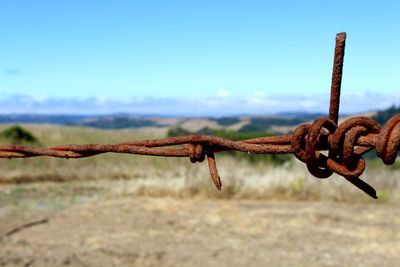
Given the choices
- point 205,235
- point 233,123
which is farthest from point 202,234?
point 233,123

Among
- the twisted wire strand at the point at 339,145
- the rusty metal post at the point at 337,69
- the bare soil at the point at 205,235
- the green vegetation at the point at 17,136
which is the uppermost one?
the rusty metal post at the point at 337,69

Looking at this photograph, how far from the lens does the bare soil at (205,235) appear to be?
5.69 meters

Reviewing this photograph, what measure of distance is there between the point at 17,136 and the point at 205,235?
A: 1081 centimetres

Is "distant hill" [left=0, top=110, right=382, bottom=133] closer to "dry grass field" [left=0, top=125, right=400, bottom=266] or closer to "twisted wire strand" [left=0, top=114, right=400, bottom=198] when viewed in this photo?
"dry grass field" [left=0, top=125, right=400, bottom=266]

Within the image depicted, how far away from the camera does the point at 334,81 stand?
102 cm

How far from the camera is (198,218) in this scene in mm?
7688

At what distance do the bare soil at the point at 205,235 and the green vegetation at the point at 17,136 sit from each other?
7.51 meters

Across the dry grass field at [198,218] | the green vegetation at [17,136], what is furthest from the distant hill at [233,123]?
the green vegetation at [17,136]

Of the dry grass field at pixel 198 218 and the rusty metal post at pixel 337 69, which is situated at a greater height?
the rusty metal post at pixel 337 69

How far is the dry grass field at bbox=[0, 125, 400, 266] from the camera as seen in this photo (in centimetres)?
582

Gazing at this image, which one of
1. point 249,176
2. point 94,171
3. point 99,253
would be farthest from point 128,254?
point 94,171

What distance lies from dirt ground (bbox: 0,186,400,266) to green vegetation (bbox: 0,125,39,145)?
7352 millimetres

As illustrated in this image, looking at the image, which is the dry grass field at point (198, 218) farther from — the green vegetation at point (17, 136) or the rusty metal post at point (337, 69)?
the rusty metal post at point (337, 69)

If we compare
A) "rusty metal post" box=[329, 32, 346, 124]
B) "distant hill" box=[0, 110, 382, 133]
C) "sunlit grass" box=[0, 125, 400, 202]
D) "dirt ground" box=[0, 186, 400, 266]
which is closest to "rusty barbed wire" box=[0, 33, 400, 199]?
"rusty metal post" box=[329, 32, 346, 124]
